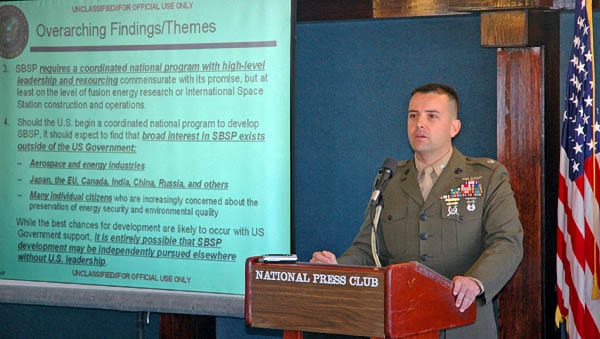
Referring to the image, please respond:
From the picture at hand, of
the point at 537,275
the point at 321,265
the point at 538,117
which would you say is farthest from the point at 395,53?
the point at 321,265

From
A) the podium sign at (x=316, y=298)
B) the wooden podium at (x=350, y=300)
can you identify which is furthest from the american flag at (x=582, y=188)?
the podium sign at (x=316, y=298)

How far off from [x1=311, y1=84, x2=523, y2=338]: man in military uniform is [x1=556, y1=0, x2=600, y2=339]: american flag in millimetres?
668

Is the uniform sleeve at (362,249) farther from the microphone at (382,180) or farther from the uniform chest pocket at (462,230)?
the microphone at (382,180)

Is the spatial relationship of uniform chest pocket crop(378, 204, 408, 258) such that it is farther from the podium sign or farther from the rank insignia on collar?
the podium sign

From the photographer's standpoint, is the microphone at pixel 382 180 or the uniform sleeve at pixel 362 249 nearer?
the microphone at pixel 382 180

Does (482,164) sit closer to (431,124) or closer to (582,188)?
(431,124)

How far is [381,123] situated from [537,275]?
106 cm

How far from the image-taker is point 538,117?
13.6ft

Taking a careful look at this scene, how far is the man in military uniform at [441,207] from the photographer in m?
3.29

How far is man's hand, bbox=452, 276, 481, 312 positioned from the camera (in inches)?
109

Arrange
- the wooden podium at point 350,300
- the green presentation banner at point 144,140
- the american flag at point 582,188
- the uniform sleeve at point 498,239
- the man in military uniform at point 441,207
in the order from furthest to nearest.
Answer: the green presentation banner at point 144,140 < the american flag at point 582,188 < the man in military uniform at point 441,207 < the uniform sleeve at point 498,239 < the wooden podium at point 350,300

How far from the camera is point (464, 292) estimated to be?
110 inches

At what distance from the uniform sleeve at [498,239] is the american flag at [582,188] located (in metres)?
0.67

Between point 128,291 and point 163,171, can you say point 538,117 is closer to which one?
point 163,171
